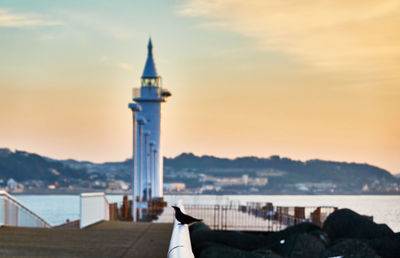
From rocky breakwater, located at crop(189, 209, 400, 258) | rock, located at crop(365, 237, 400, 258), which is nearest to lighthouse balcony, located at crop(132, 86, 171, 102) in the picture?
rocky breakwater, located at crop(189, 209, 400, 258)

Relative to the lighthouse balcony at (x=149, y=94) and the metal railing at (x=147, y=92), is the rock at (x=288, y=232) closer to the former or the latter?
the lighthouse balcony at (x=149, y=94)

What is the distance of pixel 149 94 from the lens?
224 ft

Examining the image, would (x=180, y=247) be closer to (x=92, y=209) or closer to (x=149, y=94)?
(x=92, y=209)

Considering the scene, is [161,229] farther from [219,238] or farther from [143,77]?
[143,77]

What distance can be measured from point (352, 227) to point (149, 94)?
47.9 m

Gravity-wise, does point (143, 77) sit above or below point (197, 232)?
above

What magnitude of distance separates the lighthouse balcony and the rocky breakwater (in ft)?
137

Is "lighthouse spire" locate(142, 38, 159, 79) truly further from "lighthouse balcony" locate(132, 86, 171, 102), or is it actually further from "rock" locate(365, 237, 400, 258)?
"rock" locate(365, 237, 400, 258)

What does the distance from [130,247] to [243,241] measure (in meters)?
7.44

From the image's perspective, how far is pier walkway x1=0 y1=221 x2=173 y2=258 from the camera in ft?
47.7

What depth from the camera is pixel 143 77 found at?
6956 cm

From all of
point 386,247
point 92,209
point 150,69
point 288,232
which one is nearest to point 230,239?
point 288,232

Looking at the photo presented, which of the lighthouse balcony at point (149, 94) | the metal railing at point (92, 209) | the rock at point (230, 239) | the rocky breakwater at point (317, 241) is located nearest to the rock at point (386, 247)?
the rocky breakwater at point (317, 241)

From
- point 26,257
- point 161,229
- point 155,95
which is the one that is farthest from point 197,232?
point 155,95
